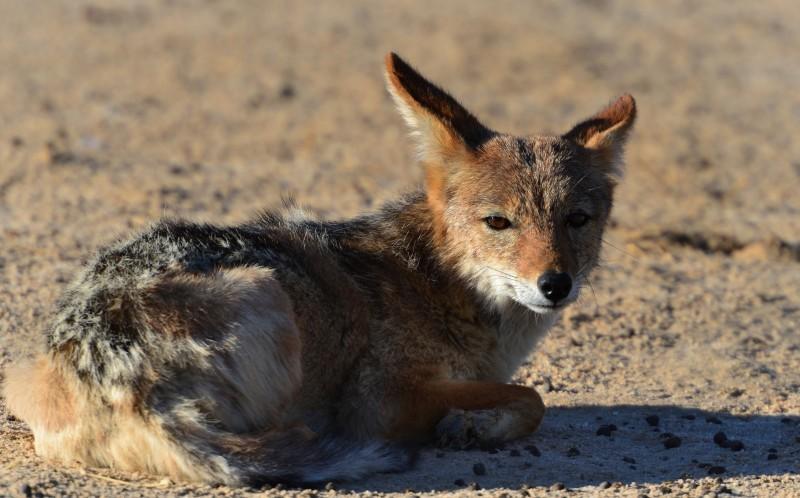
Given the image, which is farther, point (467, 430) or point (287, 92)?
point (287, 92)


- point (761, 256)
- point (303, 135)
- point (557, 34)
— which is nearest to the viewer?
point (761, 256)

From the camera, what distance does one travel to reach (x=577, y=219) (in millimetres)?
7547

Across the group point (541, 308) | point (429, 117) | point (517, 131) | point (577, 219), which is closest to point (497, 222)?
point (577, 219)

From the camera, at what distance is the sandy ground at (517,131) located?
7254 mm

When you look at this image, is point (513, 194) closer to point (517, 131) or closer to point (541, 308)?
point (541, 308)

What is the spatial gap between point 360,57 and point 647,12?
7.00 metres

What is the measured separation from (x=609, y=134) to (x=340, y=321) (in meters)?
2.35

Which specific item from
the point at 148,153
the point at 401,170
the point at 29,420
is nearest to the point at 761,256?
the point at 401,170

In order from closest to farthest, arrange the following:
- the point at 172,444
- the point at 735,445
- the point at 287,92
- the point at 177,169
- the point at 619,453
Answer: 1. the point at 172,444
2. the point at 619,453
3. the point at 735,445
4. the point at 177,169
5. the point at 287,92

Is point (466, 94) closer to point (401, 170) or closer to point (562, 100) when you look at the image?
point (562, 100)

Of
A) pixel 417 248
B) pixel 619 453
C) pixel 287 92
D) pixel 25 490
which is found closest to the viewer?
pixel 25 490

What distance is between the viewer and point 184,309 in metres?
6.23

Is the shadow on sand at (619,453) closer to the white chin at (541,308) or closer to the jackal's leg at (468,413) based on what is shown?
the jackal's leg at (468,413)

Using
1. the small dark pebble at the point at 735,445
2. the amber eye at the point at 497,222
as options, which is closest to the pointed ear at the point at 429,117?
the amber eye at the point at 497,222
